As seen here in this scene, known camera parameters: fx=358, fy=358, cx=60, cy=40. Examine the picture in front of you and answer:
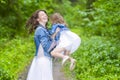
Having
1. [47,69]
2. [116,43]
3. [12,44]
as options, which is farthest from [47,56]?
[12,44]

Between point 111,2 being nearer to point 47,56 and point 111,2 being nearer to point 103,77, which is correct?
point 103,77

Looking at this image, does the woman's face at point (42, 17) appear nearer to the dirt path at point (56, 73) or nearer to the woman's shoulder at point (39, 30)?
the woman's shoulder at point (39, 30)

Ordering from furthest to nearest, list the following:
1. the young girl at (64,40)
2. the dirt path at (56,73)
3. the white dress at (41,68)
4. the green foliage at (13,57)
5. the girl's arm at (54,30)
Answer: the dirt path at (56,73) < the green foliage at (13,57) < the white dress at (41,68) < the girl's arm at (54,30) < the young girl at (64,40)

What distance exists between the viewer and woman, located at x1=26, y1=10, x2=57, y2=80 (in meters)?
6.59

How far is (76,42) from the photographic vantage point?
21.0 feet

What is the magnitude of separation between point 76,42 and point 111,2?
21.6ft

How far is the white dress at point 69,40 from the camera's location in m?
6.37

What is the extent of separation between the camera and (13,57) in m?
13.3

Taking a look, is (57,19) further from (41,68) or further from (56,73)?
(56,73)

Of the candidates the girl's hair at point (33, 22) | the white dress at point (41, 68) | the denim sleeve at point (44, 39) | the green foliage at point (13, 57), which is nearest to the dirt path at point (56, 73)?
the green foliage at point (13, 57)

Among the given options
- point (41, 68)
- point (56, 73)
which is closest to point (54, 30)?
point (41, 68)

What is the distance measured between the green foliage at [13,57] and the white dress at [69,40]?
3081mm

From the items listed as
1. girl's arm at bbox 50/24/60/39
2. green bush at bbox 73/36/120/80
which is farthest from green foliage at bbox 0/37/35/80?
girl's arm at bbox 50/24/60/39

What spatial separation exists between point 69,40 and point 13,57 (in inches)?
281
